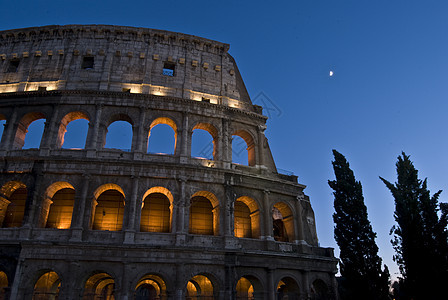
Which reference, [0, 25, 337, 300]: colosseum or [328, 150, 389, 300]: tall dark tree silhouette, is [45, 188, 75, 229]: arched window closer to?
[0, 25, 337, 300]: colosseum

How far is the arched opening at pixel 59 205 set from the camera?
1786cm

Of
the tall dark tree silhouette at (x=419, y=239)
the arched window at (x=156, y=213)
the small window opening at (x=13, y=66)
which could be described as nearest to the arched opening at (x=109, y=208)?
the arched window at (x=156, y=213)

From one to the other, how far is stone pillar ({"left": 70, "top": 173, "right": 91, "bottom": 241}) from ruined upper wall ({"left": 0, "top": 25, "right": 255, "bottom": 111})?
6437mm

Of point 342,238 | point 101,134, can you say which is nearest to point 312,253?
point 342,238

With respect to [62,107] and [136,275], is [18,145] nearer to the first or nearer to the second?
[62,107]

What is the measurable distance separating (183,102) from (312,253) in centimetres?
1257

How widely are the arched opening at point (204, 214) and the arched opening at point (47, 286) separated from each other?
769cm

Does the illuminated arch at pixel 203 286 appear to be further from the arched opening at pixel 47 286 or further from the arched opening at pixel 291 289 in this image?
the arched opening at pixel 47 286

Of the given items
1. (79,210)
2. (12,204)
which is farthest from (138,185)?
(12,204)

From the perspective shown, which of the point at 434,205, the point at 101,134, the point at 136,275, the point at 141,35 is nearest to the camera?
the point at 136,275

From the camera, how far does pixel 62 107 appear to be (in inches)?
789

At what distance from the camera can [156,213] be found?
18844mm

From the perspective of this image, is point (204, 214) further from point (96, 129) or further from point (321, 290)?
A: point (321, 290)

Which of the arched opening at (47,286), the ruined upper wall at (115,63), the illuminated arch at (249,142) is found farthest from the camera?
the illuminated arch at (249,142)
